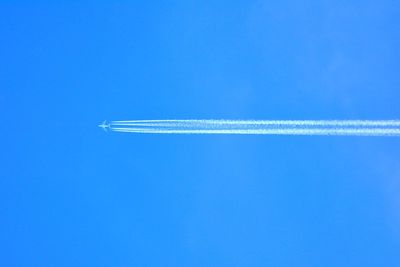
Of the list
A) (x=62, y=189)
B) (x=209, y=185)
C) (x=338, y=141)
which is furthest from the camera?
(x=62, y=189)

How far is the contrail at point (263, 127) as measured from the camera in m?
2.92

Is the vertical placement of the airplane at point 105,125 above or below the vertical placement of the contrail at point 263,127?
above

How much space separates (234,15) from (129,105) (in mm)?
1002

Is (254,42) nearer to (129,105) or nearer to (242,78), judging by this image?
(242,78)

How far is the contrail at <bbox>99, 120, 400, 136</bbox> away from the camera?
2.92 meters

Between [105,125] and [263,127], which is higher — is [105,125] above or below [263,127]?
above

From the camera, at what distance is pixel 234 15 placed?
326cm

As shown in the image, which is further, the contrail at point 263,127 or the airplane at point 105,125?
the airplane at point 105,125

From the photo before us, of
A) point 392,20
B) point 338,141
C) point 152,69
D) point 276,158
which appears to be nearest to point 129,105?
point 152,69

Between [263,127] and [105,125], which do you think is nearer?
[263,127]

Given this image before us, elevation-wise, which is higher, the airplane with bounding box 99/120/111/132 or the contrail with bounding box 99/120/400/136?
the airplane with bounding box 99/120/111/132

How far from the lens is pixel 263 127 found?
3098 millimetres

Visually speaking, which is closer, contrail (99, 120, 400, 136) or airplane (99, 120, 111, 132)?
contrail (99, 120, 400, 136)

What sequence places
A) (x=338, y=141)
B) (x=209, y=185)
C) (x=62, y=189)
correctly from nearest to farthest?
(x=338, y=141) < (x=209, y=185) < (x=62, y=189)
